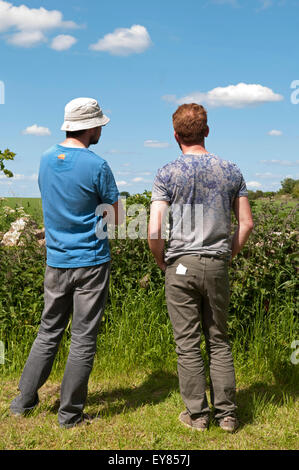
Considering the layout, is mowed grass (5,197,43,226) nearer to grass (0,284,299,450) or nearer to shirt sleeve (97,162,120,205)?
grass (0,284,299,450)

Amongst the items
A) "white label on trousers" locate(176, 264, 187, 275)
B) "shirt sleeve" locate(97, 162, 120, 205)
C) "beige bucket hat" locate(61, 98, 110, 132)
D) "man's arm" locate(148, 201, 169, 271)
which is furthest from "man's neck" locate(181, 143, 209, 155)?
"white label on trousers" locate(176, 264, 187, 275)

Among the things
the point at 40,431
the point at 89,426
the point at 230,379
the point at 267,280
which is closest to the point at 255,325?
the point at 267,280

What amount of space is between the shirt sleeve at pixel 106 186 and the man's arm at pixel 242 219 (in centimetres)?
93

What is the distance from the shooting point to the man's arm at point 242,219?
11.9 ft

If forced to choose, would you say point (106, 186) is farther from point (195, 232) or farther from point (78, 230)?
point (195, 232)

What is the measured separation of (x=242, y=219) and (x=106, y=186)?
106 cm

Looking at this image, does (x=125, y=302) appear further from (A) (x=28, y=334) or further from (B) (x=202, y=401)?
(B) (x=202, y=401)

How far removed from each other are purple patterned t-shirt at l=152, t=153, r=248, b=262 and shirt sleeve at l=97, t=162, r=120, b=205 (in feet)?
1.04

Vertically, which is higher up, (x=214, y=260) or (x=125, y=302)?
(x=214, y=260)

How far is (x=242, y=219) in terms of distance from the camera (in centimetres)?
366

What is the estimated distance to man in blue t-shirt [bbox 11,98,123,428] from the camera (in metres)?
3.55
